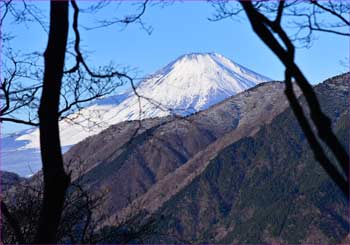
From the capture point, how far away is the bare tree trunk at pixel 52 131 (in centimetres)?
539

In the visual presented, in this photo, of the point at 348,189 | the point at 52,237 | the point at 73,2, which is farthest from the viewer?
the point at 73,2

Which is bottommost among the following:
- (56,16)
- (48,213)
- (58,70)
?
(48,213)

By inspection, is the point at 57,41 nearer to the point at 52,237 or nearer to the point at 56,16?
the point at 56,16

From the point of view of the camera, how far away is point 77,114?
1020cm

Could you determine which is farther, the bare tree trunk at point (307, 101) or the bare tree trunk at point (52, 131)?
the bare tree trunk at point (52, 131)

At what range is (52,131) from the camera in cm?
550

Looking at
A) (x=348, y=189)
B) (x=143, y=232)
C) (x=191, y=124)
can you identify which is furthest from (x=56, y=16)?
(x=143, y=232)

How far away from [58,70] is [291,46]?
2.11 meters

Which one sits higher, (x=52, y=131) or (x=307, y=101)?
(x=52, y=131)

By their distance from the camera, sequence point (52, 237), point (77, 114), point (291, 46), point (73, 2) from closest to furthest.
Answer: point (291, 46), point (52, 237), point (73, 2), point (77, 114)

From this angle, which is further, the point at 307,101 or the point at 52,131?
the point at 52,131

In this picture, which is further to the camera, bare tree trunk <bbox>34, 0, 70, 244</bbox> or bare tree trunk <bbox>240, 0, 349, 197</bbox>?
bare tree trunk <bbox>34, 0, 70, 244</bbox>

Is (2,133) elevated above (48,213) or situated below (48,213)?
above

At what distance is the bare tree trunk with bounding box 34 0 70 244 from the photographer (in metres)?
5.39
